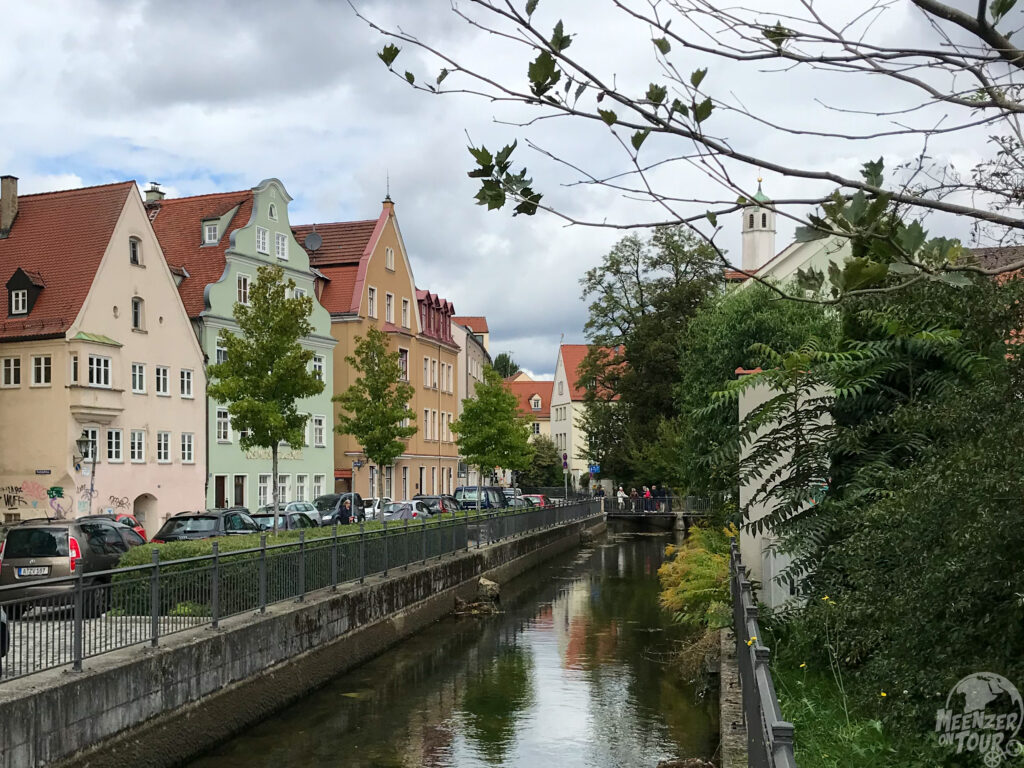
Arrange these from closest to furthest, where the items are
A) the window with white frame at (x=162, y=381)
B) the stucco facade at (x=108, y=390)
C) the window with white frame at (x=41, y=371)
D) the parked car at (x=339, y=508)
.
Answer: the stucco facade at (x=108, y=390)
the window with white frame at (x=41, y=371)
the parked car at (x=339, y=508)
the window with white frame at (x=162, y=381)

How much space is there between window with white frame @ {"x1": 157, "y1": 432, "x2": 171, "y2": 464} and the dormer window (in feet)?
19.8

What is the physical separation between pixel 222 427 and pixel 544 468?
54707 millimetres

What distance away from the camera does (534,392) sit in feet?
456

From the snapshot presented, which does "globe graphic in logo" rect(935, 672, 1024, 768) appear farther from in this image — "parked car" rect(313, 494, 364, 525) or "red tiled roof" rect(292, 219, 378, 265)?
"red tiled roof" rect(292, 219, 378, 265)

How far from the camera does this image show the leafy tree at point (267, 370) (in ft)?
87.8

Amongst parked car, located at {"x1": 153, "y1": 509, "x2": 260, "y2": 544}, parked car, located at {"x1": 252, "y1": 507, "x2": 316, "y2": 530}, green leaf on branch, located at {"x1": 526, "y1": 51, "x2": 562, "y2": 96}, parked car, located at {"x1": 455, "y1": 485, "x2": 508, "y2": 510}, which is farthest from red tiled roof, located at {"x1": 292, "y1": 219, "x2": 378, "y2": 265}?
green leaf on branch, located at {"x1": 526, "y1": 51, "x2": 562, "y2": 96}

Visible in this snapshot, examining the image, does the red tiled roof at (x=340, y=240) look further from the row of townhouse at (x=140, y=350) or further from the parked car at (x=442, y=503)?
the parked car at (x=442, y=503)

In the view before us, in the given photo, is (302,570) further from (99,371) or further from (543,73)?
(99,371)

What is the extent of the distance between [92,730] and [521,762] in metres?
4.40

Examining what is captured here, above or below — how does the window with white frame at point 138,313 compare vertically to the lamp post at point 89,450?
above

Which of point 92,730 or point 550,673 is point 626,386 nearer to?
point 550,673

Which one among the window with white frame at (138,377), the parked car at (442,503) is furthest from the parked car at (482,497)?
the window with white frame at (138,377)

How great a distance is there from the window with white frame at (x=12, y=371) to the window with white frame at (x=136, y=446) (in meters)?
3.98

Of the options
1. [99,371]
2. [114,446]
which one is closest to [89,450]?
[114,446]
